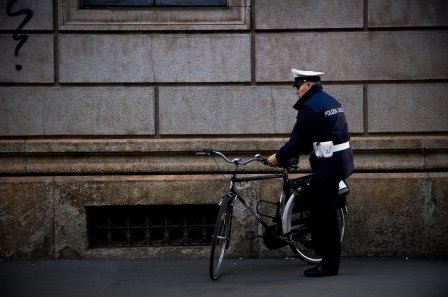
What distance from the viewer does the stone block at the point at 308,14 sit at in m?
9.44

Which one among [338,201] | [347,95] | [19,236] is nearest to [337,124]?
[338,201]

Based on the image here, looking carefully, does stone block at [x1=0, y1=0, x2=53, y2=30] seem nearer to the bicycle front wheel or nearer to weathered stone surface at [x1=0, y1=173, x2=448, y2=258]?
weathered stone surface at [x1=0, y1=173, x2=448, y2=258]

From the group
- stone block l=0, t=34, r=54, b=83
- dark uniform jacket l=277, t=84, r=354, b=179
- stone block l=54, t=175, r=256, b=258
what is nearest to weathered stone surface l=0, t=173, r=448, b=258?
stone block l=54, t=175, r=256, b=258

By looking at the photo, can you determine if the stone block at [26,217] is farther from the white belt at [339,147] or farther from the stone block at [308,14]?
the white belt at [339,147]

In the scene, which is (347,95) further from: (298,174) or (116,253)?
(116,253)

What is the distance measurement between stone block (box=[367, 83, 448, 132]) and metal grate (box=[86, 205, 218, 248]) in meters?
2.04

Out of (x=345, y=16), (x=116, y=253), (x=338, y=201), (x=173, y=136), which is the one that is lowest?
(x=116, y=253)

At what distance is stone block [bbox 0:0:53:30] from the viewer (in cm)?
936

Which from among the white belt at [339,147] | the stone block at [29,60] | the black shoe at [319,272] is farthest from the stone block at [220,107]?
the black shoe at [319,272]

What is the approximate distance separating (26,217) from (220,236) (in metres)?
2.38

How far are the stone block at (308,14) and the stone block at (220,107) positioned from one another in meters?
0.68

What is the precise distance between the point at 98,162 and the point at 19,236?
1.13 m

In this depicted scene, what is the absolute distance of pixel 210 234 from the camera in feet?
31.5

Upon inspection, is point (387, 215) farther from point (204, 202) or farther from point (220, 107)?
point (220, 107)
